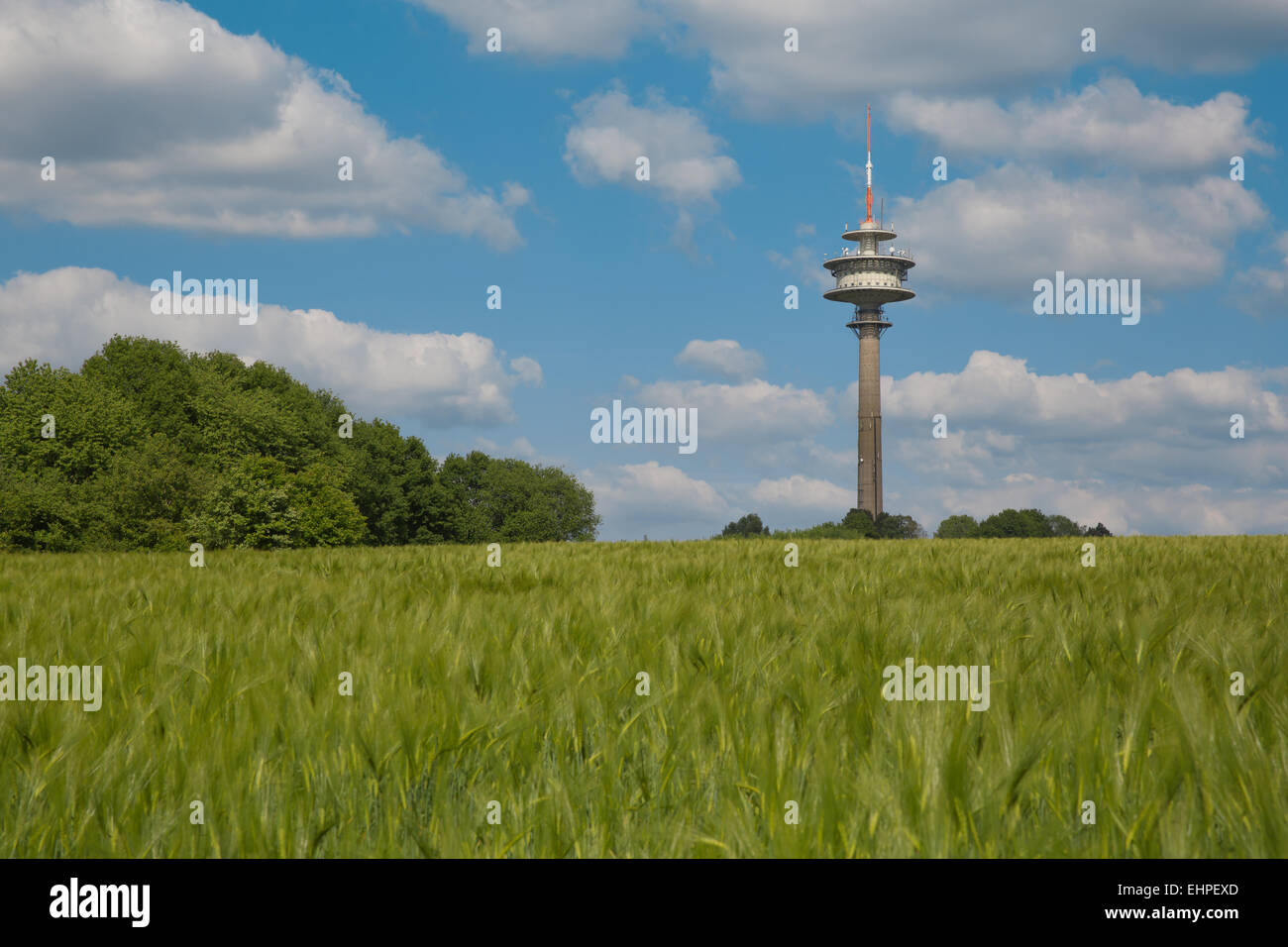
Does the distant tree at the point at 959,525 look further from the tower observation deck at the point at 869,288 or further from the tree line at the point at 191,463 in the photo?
the tree line at the point at 191,463

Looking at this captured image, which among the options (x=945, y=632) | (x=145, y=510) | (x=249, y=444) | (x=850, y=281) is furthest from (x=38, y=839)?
(x=850, y=281)

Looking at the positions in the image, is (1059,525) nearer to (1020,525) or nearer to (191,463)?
(1020,525)

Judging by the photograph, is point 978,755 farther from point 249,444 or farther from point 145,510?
point 249,444

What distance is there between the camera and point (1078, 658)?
12.8 ft

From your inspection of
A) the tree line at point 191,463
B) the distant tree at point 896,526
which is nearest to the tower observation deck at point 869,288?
the distant tree at point 896,526

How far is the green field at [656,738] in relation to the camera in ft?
6.69

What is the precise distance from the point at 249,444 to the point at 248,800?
59.9 m

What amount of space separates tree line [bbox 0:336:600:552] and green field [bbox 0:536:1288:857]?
43407 mm

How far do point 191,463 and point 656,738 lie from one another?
203 feet

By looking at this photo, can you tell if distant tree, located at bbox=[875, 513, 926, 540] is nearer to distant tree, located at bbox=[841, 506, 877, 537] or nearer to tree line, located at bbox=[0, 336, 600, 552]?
distant tree, located at bbox=[841, 506, 877, 537]

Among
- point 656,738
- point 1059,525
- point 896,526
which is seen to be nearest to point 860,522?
point 896,526

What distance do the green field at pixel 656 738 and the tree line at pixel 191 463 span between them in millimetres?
43407

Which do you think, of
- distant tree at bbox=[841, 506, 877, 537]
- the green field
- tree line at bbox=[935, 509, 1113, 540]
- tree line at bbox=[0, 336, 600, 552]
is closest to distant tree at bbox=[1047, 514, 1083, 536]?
tree line at bbox=[935, 509, 1113, 540]
